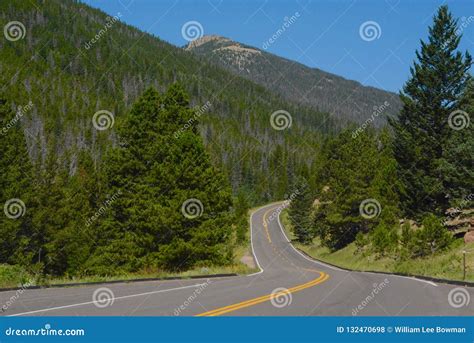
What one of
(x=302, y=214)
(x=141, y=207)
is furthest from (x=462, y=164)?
(x=302, y=214)

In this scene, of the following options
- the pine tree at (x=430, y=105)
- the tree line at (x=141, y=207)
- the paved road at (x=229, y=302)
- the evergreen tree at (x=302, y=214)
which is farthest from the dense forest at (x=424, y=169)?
the evergreen tree at (x=302, y=214)

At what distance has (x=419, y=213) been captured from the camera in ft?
128

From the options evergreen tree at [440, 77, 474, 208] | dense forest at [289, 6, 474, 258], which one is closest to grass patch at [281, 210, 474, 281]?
dense forest at [289, 6, 474, 258]

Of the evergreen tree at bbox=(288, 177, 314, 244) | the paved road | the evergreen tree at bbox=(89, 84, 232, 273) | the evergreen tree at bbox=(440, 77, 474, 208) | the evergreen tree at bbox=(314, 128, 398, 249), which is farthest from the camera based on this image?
the evergreen tree at bbox=(288, 177, 314, 244)

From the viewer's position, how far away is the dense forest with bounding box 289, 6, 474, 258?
104 ft

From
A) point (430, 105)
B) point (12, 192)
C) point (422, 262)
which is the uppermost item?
point (430, 105)

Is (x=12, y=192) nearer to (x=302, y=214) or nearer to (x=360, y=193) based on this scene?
(x=360, y=193)

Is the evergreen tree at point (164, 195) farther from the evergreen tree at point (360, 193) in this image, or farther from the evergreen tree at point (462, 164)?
the evergreen tree at point (360, 193)

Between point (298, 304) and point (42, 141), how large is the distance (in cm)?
12668

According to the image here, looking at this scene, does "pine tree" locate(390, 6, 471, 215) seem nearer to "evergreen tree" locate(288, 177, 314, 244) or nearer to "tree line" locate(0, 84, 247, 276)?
"tree line" locate(0, 84, 247, 276)

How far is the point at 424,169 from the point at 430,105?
208 inches

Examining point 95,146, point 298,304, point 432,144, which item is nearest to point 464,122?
point 432,144

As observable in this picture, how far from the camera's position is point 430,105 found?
134ft

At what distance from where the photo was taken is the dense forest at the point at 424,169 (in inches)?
1248
